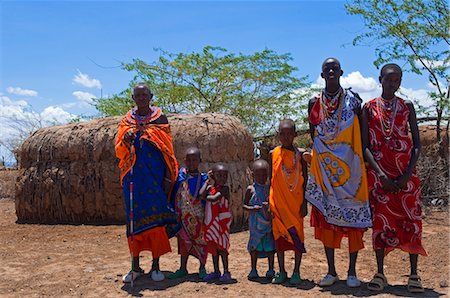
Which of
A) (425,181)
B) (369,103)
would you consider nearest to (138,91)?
(369,103)

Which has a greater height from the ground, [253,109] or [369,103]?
[253,109]

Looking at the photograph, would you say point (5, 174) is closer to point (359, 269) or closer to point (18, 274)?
point (18, 274)

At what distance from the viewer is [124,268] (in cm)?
522

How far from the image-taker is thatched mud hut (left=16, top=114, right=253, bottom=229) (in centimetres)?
749

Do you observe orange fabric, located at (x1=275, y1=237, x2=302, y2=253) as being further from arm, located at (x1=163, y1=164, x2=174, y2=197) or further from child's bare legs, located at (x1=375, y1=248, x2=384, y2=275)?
arm, located at (x1=163, y1=164, x2=174, y2=197)

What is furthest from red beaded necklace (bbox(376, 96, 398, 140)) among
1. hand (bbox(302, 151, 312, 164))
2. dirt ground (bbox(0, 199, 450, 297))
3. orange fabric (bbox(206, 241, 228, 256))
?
orange fabric (bbox(206, 241, 228, 256))

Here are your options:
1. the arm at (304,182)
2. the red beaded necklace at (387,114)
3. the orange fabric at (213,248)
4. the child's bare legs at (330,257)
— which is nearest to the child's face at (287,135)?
the arm at (304,182)

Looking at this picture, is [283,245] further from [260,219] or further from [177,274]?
[177,274]

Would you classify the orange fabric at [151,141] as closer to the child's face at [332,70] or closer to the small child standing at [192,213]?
the small child standing at [192,213]

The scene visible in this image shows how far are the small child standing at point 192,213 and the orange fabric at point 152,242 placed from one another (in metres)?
0.17

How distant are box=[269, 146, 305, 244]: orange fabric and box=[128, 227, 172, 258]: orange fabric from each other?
1.07 meters

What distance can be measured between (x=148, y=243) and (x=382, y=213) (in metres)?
2.16

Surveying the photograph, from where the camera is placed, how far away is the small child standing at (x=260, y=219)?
172 inches

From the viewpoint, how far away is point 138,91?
14.7 feet
